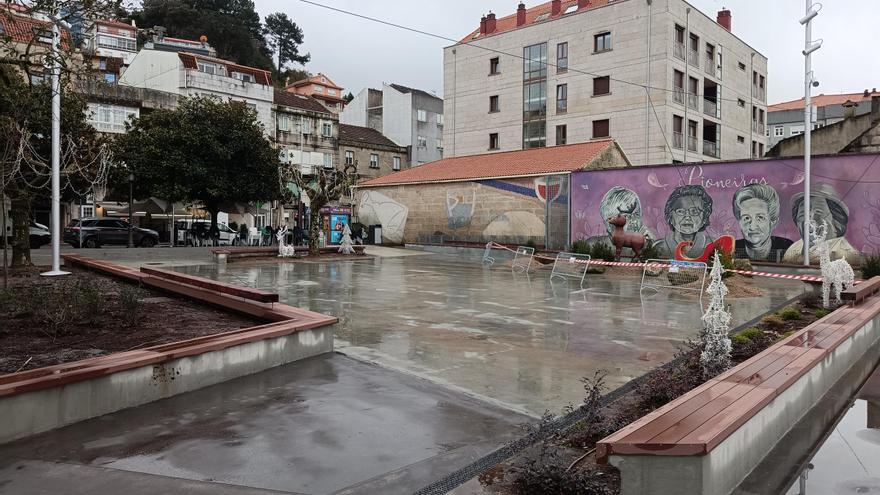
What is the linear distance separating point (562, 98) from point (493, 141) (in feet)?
20.2

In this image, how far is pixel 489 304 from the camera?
11.1 m

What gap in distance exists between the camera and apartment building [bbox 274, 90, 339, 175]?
162ft

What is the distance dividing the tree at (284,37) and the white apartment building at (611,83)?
159ft

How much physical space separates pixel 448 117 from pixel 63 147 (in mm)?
32568

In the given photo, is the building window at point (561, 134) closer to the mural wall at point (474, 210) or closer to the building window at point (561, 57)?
the building window at point (561, 57)

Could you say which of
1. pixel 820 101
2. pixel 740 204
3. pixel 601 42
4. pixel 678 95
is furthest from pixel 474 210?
pixel 820 101

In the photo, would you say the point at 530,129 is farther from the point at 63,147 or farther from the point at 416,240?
the point at 63,147

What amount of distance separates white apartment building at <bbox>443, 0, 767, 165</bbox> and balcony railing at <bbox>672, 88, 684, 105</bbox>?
61 mm

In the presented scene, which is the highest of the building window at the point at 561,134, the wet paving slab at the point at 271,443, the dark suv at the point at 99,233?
the building window at the point at 561,134

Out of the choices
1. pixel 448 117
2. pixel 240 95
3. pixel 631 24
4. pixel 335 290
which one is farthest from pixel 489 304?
pixel 240 95

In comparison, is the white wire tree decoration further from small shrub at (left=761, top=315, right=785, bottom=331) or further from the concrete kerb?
the concrete kerb

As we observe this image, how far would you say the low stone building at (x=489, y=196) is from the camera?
25.2m

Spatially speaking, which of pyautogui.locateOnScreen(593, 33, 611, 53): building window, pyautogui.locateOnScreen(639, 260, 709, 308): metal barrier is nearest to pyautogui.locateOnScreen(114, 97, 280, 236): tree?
pyautogui.locateOnScreen(593, 33, 611, 53): building window

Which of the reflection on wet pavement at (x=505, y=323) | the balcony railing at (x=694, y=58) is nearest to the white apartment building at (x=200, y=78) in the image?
the balcony railing at (x=694, y=58)
